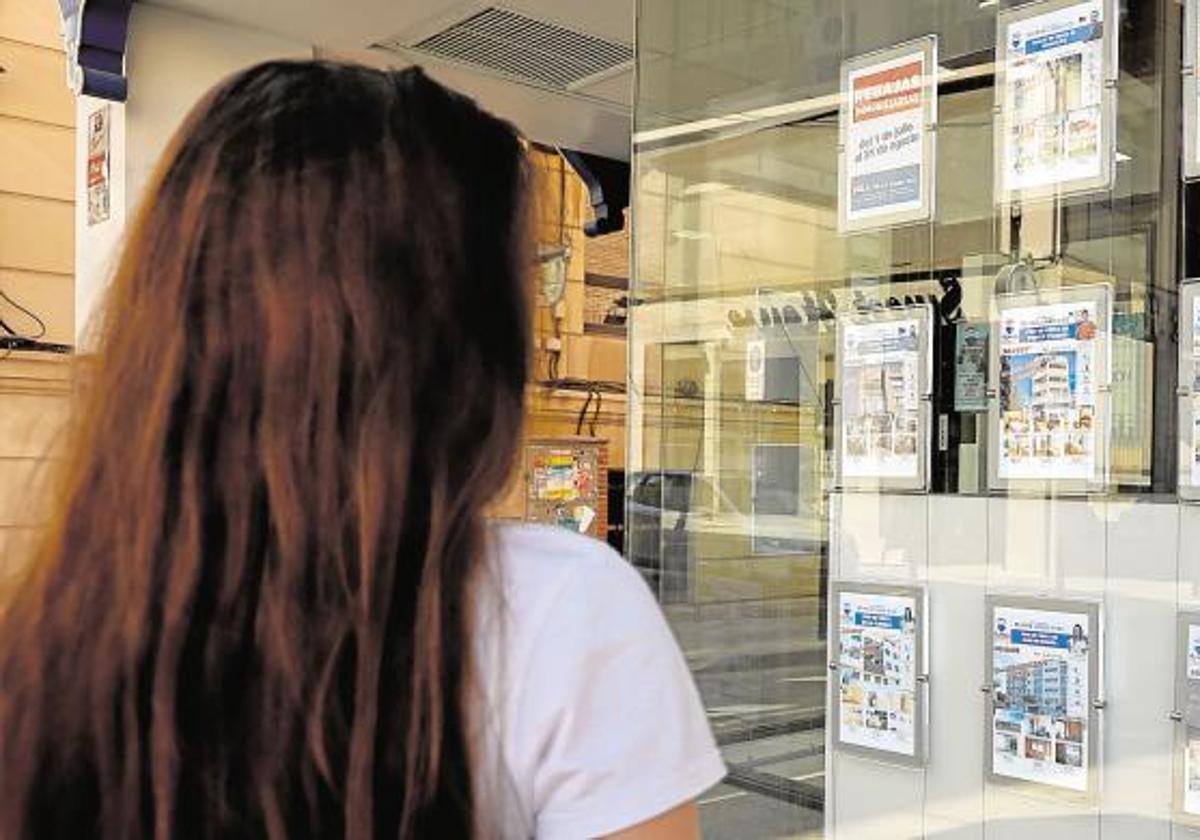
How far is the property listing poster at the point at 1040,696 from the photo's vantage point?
117 inches

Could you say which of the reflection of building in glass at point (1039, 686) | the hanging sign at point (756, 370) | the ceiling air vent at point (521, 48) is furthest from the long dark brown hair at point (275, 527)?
the ceiling air vent at point (521, 48)

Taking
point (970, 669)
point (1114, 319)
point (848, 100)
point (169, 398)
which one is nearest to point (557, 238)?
point (169, 398)

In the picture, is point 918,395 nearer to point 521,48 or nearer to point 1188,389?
point 1188,389

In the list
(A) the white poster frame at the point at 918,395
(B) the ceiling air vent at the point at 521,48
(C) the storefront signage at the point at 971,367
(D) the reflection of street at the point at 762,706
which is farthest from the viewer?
(B) the ceiling air vent at the point at 521,48

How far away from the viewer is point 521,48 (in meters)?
5.06

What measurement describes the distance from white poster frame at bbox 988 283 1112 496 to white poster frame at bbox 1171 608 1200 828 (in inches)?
14.0

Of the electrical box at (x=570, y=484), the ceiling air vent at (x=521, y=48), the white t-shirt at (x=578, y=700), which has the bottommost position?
the electrical box at (x=570, y=484)

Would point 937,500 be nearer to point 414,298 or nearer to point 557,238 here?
point 557,238

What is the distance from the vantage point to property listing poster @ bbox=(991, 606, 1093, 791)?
2.96 m

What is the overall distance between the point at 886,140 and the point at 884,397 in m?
0.72

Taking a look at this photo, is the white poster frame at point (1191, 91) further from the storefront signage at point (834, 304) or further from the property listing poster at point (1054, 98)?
the storefront signage at point (834, 304)

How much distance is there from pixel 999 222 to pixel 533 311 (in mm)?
2506

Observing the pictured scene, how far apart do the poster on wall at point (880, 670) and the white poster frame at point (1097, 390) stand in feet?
1.38

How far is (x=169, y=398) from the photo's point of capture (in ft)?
2.98
